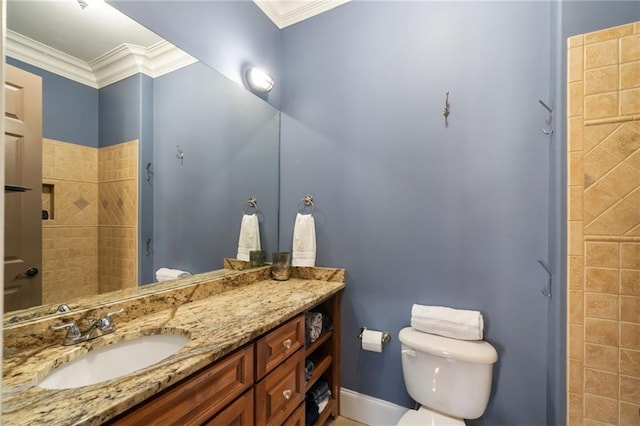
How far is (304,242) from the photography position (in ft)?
5.82

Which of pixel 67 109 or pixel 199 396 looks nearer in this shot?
pixel 199 396

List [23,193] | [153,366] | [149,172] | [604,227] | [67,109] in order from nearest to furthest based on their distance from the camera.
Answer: [153,366] → [23,193] → [67,109] → [604,227] → [149,172]

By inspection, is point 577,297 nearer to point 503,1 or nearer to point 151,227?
point 503,1

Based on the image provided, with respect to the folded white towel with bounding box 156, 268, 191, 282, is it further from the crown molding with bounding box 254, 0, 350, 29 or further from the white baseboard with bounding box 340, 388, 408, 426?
the crown molding with bounding box 254, 0, 350, 29

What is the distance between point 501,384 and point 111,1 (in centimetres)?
241

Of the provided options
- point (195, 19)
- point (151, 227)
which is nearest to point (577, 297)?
point (151, 227)

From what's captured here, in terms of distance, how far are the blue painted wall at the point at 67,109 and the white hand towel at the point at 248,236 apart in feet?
2.88

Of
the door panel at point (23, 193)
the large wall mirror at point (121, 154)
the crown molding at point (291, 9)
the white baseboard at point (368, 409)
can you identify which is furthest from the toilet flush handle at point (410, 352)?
the crown molding at point (291, 9)

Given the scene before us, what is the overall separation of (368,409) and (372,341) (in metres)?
0.46

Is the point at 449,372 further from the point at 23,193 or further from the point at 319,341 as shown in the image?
the point at 23,193

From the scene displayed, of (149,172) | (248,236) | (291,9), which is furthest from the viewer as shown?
(291,9)

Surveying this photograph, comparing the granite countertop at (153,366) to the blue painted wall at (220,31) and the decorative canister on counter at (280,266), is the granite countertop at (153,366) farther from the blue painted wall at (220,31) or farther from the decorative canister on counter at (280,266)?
the blue painted wall at (220,31)

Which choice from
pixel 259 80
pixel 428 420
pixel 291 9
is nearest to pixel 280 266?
pixel 428 420

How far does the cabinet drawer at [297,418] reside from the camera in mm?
1183
